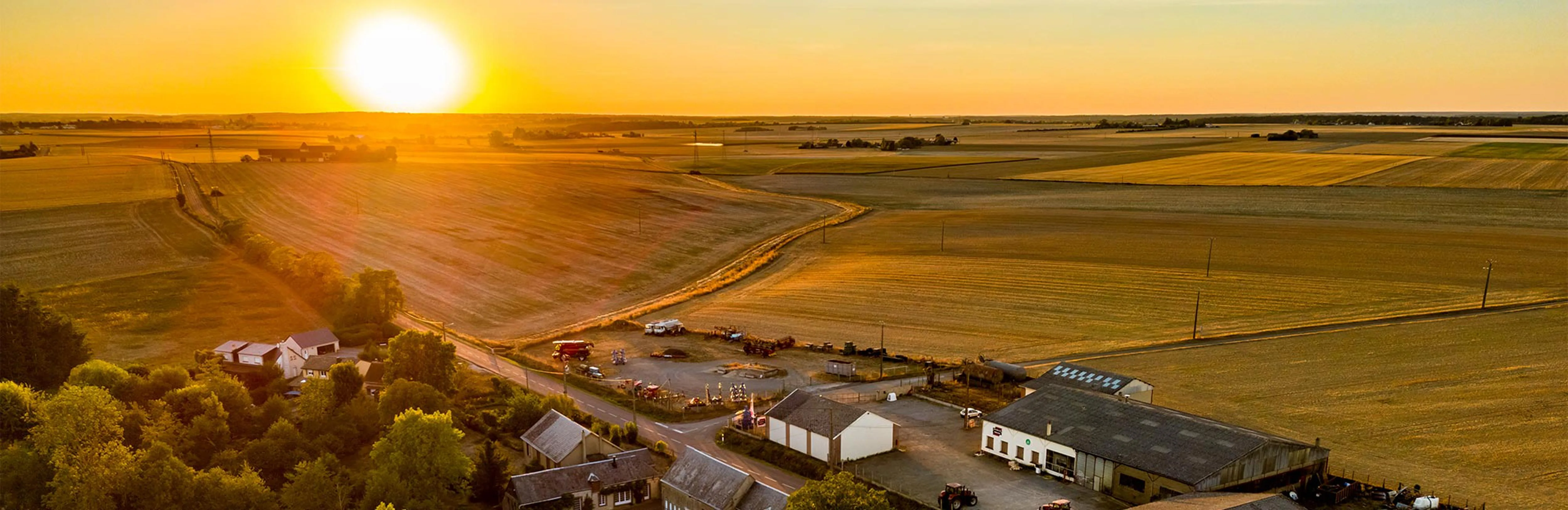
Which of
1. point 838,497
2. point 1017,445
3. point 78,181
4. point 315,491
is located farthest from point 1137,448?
point 78,181

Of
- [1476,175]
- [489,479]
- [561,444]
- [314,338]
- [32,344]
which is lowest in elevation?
[489,479]

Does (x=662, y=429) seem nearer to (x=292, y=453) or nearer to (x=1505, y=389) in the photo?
(x=292, y=453)

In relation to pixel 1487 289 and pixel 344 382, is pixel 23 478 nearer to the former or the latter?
pixel 344 382

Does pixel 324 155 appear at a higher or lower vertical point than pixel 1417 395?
higher

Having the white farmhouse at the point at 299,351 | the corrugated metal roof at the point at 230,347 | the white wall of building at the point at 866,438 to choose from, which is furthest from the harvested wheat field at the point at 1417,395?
the corrugated metal roof at the point at 230,347

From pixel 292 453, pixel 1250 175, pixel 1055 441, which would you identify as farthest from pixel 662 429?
pixel 1250 175

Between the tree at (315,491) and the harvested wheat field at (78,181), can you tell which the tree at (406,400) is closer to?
the tree at (315,491)

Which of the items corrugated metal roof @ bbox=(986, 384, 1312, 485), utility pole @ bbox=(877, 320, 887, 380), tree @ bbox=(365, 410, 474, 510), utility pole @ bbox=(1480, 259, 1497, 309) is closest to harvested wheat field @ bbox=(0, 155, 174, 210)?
tree @ bbox=(365, 410, 474, 510)
